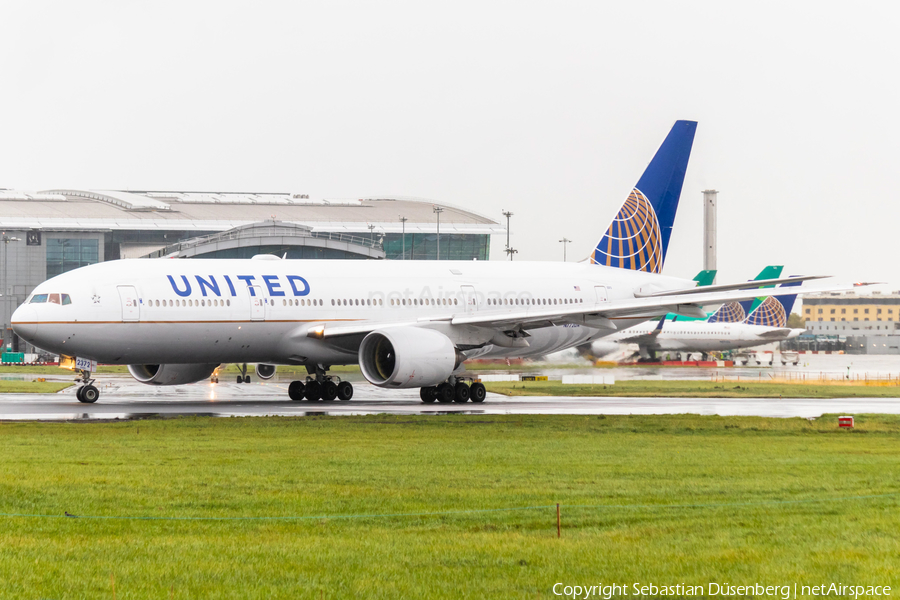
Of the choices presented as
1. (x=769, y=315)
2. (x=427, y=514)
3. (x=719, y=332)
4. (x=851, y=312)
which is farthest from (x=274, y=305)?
(x=851, y=312)

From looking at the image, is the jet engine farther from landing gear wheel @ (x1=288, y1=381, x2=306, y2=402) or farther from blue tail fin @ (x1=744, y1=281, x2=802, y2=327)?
landing gear wheel @ (x1=288, y1=381, x2=306, y2=402)

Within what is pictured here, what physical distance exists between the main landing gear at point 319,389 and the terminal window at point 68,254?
60.6 metres

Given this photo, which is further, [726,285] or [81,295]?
[726,285]

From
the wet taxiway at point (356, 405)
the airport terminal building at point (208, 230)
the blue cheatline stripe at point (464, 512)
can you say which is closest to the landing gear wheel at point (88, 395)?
the wet taxiway at point (356, 405)

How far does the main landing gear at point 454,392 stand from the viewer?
105 feet

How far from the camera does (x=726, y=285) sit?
104 ft

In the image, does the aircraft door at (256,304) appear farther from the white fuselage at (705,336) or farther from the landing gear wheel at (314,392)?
the white fuselage at (705,336)

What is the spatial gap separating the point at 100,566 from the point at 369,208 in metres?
104

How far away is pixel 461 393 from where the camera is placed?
32062 mm

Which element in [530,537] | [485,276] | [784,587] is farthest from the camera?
[485,276]

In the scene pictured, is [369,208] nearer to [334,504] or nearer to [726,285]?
[726,285]

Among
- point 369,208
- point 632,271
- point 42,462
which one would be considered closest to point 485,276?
point 632,271

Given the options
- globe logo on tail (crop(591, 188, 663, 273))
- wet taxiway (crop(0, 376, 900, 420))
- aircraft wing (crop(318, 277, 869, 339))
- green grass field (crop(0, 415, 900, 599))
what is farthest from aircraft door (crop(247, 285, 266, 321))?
globe logo on tail (crop(591, 188, 663, 273))

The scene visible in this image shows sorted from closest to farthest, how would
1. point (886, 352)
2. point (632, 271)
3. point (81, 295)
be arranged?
point (81, 295), point (632, 271), point (886, 352)
